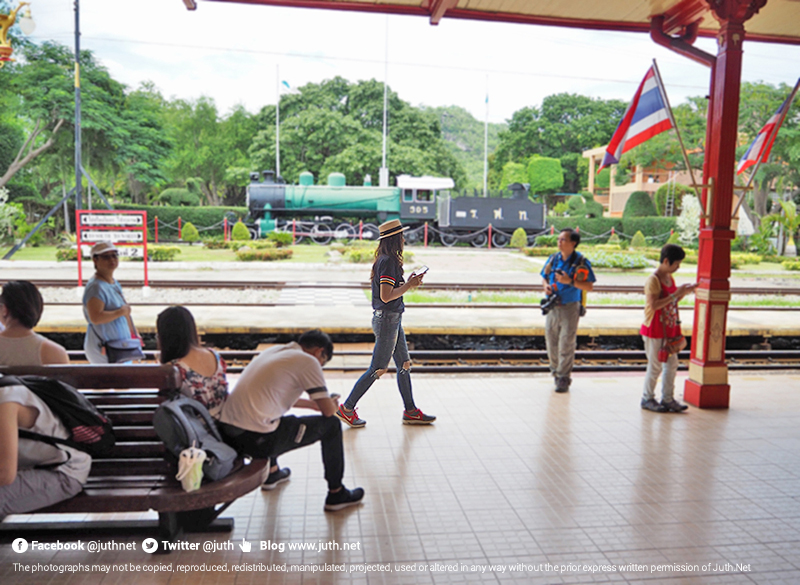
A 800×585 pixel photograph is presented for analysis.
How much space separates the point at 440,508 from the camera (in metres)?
3.19

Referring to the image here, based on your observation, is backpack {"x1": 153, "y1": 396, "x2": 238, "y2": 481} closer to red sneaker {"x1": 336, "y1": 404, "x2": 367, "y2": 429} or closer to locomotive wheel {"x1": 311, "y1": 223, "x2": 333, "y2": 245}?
red sneaker {"x1": 336, "y1": 404, "x2": 367, "y2": 429}

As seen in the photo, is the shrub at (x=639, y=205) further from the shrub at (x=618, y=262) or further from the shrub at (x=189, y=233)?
the shrub at (x=189, y=233)

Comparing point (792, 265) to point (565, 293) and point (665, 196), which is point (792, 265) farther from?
point (565, 293)

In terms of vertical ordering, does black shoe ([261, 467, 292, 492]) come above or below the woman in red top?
below

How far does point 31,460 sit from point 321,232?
23.3m

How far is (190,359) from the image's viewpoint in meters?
2.79

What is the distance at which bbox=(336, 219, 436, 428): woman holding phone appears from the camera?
402 cm

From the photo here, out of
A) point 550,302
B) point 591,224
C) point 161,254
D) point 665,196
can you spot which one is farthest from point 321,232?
point 550,302

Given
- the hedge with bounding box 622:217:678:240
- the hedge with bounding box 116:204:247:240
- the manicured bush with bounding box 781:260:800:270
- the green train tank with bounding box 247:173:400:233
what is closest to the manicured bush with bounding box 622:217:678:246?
the hedge with bounding box 622:217:678:240

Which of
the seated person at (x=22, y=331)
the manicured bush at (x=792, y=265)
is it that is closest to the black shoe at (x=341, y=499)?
the seated person at (x=22, y=331)

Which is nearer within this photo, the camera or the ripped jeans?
the ripped jeans

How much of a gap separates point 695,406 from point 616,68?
7804cm

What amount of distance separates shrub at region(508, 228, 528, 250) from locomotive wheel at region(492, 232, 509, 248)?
0.90 metres

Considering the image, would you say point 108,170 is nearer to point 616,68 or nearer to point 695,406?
point 695,406
